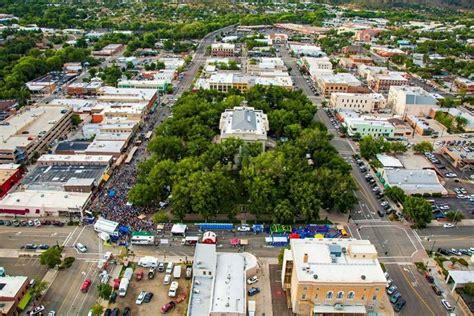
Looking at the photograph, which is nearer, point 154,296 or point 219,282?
point 219,282

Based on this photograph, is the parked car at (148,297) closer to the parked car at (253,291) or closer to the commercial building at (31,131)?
the parked car at (253,291)

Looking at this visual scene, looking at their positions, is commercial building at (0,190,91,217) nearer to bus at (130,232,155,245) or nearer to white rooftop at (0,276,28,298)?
bus at (130,232,155,245)

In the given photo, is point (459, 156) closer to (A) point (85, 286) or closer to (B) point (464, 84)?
(B) point (464, 84)

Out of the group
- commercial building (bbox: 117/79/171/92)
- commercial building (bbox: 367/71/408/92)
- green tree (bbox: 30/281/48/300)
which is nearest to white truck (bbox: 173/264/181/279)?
green tree (bbox: 30/281/48/300)

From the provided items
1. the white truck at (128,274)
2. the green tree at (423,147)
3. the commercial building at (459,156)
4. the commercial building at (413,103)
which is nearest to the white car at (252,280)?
the white truck at (128,274)

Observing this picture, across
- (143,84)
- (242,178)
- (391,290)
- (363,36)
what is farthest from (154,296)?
(363,36)

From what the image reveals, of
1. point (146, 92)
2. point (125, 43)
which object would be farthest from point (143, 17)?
point (146, 92)

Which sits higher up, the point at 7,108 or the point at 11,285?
the point at 11,285
